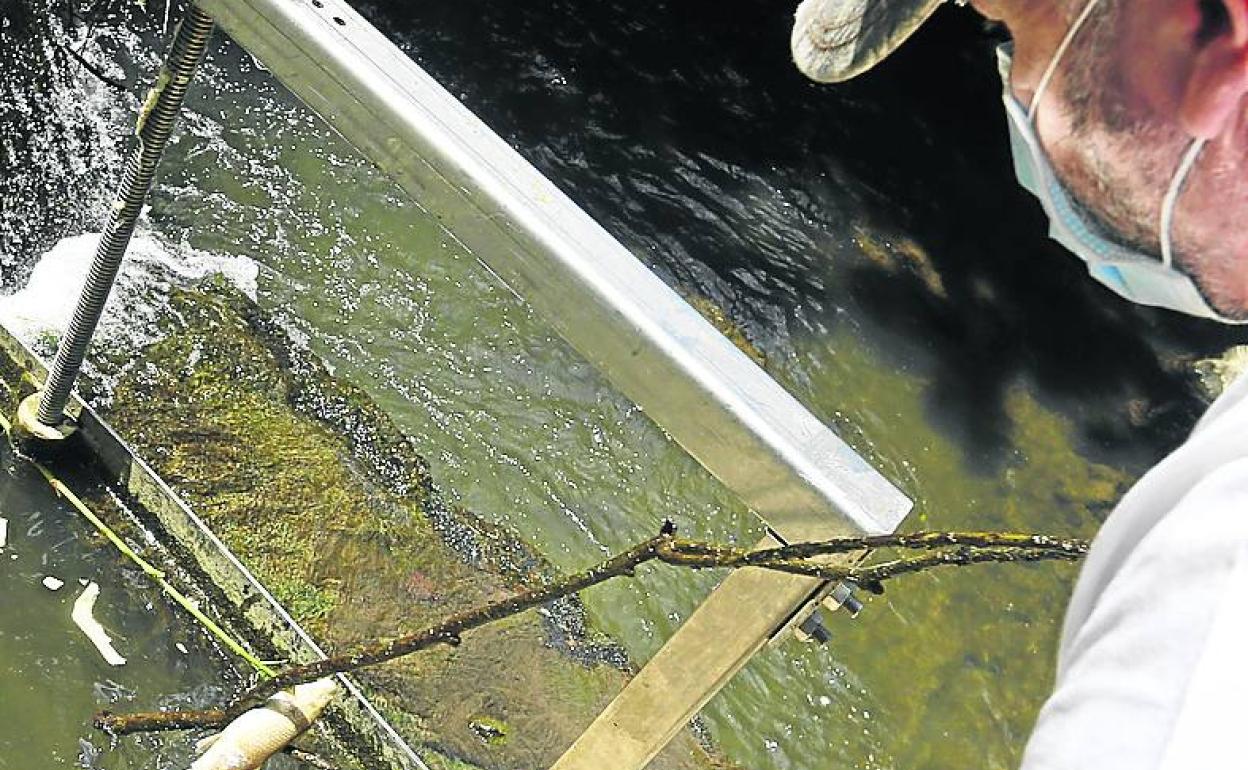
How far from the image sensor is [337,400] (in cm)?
209

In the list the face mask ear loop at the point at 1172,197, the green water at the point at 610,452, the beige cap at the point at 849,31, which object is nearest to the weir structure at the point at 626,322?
the face mask ear loop at the point at 1172,197

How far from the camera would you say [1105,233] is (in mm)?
1760

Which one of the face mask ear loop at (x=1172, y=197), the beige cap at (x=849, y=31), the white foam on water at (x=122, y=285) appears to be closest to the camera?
the face mask ear loop at (x=1172, y=197)

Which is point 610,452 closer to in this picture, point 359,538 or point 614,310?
point 359,538

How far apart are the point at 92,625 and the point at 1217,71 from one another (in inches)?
71.3

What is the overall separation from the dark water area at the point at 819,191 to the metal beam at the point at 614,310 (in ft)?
7.50

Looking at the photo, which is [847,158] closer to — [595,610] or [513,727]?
[595,610]

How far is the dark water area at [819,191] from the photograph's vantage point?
3441mm

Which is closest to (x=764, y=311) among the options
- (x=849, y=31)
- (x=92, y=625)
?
(x=849, y=31)

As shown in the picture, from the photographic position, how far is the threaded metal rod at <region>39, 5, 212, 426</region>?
4.19ft

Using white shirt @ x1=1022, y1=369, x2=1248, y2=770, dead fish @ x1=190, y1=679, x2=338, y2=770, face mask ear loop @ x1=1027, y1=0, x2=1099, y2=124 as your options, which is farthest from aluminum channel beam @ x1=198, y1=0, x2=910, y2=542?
face mask ear loop @ x1=1027, y1=0, x2=1099, y2=124

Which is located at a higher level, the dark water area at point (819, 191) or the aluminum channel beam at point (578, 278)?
the aluminum channel beam at point (578, 278)

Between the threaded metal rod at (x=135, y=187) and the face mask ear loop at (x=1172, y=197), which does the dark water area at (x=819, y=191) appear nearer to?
the face mask ear loop at (x=1172, y=197)

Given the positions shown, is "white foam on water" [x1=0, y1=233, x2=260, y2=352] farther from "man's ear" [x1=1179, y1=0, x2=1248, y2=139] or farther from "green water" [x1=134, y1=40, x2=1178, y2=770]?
"man's ear" [x1=1179, y1=0, x2=1248, y2=139]
